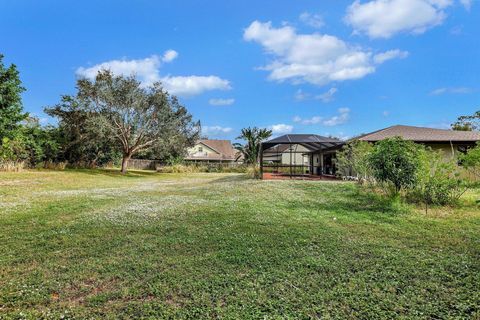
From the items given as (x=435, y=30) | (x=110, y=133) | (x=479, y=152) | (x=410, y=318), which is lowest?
(x=410, y=318)

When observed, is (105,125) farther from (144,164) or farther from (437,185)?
(437,185)

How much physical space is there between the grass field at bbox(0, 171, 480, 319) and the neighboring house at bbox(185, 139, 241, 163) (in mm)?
37491

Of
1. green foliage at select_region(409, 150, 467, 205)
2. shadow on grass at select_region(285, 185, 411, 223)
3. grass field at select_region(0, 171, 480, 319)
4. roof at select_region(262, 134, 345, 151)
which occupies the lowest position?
grass field at select_region(0, 171, 480, 319)

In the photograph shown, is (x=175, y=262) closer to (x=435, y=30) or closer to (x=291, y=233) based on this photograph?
(x=291, y=233)

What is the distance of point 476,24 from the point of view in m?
10.4

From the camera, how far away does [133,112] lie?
2312 cm

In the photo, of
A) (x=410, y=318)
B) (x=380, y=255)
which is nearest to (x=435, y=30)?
(x=380, y=255)

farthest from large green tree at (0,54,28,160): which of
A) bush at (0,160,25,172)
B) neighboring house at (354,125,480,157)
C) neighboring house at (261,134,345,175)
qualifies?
neighboring house at (354,125,480,157)

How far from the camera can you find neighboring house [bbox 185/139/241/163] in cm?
4600

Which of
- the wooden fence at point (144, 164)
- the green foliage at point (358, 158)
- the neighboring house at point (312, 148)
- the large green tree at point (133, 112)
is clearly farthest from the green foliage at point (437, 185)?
the wooden fence at point (144, 164)

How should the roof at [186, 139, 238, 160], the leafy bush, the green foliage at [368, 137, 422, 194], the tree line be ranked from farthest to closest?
the roof at [186, 139, 238, 160]
the tree line
the leafy bush
the green foliage at [368, 137, 422, 194]

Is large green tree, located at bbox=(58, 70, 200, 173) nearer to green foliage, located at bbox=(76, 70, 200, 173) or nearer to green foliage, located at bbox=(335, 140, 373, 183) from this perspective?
green foliage, located at bbox=(76, 70, 200, 173)

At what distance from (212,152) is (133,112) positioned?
25.4 metres

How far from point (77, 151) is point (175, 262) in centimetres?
2392
